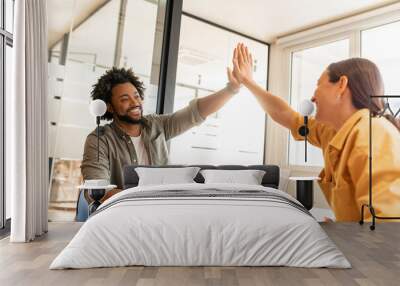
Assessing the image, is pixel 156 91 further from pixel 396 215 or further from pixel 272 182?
pixel 396 215

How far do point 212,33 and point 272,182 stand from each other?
6.46 ft

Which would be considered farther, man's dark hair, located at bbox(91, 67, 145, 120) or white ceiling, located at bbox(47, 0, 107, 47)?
man's dark hair, located at bbox(91, 67, 145, 120)

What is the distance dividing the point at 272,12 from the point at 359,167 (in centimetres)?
216

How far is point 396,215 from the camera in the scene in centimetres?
452

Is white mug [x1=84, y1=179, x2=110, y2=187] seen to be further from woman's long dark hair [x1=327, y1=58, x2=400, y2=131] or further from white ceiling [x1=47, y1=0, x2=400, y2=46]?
woman's long dark hair [x1=327, y1=58, x2=400, y2=131]

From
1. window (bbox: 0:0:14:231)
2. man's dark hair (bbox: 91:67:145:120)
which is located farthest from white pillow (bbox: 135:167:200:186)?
window (bbox: 0:0:14:231)

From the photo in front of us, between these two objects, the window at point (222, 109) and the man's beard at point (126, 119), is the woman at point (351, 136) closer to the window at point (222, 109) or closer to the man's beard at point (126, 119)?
the window at point (222, 109)

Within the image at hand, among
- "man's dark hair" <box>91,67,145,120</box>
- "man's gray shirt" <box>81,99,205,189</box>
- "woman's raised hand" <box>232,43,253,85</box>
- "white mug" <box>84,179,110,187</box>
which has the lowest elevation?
"white mug" <box>84,179,110,187</box>

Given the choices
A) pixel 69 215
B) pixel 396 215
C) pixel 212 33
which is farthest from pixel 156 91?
pixel 396 215

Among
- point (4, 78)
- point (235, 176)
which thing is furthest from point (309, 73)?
point (4, 78)

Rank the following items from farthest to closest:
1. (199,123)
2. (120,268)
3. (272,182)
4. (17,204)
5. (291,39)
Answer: (291,39), (199,123), (272,182), (17,204), (120,268)

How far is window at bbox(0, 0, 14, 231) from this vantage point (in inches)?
150

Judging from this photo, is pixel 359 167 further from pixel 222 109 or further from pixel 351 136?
pixel 222 109

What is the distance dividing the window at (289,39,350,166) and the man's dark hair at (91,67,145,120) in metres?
1.98
